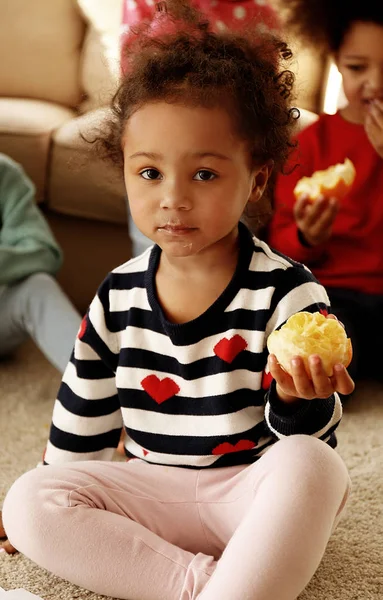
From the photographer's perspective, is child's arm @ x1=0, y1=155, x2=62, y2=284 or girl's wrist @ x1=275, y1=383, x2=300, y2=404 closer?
girl's wrist @ x1=275, y1=383, x2=300, y2=404

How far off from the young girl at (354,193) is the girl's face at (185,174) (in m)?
0.62

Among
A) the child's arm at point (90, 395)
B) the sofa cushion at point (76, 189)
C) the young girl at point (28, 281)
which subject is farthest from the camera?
the sofa cushion at point (76, 189)

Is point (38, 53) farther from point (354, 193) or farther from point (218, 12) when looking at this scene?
point (354, 193)

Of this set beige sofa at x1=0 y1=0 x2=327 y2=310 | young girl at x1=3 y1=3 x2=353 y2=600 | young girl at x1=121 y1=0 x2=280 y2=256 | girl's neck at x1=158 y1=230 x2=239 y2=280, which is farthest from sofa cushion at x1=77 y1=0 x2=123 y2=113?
girl's neck at x1=158 y1=230 x2=239 y2=280

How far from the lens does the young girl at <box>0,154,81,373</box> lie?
1.59 m

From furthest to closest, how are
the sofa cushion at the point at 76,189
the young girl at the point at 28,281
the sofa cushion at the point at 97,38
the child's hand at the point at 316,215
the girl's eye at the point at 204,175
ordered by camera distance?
the sofa cushion at the point at 97,38 < the sofa cushion at the point at 76,189 < the young girl at the point at 28,281 < the child's hand at the point at 316,215 < the girl's eye at the point at 204,175

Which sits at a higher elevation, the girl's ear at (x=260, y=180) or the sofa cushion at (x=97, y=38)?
the girl's ear at (x=260, y=180)

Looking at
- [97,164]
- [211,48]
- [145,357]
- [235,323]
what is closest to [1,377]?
[97,164]

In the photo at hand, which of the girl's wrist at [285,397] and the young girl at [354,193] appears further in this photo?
the young girl at [354,193]

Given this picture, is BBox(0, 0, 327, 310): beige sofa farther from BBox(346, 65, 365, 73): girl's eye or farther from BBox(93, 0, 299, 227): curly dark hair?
BBox(93, 0, 299, 227): curly dark hair

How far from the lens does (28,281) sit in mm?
1677

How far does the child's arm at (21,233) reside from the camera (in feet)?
5.47

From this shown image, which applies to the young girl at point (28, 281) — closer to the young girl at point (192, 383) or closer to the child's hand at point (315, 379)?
the young girl at point (192, 383)

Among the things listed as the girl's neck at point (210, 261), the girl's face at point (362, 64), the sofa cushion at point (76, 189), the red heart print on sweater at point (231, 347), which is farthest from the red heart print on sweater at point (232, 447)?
the sofa cushion at point (76, 189)
